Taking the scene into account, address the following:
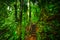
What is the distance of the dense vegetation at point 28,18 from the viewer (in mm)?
2285

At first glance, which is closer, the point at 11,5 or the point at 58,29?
the point at 58,29

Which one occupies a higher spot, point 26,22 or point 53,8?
point 53,8

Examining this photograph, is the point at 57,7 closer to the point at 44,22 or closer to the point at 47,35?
the point at 44,22

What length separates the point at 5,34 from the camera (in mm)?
2393

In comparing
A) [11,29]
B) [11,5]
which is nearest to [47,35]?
[11,29]

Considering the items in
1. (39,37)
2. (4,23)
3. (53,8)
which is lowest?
(39,37)

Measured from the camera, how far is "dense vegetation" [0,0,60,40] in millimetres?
2285

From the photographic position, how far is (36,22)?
2.33m

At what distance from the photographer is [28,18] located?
2.36 meters

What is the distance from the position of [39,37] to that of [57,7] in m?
0.53

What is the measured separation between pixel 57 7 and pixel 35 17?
14.6 inches

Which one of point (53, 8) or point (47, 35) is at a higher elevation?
point (53, 8)

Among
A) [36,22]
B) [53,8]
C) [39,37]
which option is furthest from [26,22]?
[53,8]

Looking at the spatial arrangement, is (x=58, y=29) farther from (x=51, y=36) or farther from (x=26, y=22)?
(x=26, y=22)
